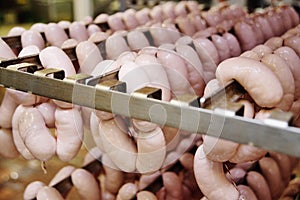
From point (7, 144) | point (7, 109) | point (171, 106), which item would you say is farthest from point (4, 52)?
point (171, 106)

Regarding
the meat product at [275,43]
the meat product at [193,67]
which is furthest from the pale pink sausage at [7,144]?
the meat product at [275,43]

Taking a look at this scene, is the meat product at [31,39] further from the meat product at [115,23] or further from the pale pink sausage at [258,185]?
the pale pink sausage at [258,185]

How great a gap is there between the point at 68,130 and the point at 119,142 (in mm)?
123

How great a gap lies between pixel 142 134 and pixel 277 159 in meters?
0.59

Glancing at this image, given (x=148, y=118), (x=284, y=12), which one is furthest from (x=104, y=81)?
(x=284, y=12)

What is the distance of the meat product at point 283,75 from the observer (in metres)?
0.79

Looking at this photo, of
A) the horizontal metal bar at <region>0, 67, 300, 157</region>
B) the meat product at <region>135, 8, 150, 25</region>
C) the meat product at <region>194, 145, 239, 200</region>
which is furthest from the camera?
the meat product at <region>135, 8, 150, 25</region>

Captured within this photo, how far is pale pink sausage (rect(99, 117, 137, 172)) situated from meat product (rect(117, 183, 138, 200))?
30 centimetres

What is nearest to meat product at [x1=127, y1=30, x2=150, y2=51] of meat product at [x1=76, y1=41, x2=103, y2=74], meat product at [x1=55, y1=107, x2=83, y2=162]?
meat product at [x1=76, y1=41, x2=103, y2=74]

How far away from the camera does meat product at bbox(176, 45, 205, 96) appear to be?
0.95 meters

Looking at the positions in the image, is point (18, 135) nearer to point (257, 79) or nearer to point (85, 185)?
point (85, 185)

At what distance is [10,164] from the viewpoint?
2.19 m

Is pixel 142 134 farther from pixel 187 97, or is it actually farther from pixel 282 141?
pixel 282 141

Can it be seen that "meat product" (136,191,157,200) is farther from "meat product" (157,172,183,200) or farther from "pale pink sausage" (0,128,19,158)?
"pale pink sausage" (0,128,19,158)
